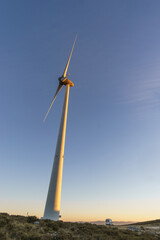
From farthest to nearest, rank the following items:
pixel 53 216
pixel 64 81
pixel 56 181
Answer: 1. pixel 64 81
2. pixel 56 181
3. pixel 53 216

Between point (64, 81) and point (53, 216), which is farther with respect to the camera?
point (64, 81)

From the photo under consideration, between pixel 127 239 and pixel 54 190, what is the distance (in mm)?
17227

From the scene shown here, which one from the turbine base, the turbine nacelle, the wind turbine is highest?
the turbine nacelle

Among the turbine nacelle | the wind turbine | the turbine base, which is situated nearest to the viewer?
the turbine base

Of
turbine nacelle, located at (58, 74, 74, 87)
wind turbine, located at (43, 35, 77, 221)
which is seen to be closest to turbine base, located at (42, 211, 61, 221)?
wind turbine, located at (43, 35, 77, 221)

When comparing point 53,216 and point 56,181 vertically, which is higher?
point 56,181

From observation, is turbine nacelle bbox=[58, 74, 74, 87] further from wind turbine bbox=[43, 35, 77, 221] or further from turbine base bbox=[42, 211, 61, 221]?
turbine base bbox=[42, 211, 61, 221]

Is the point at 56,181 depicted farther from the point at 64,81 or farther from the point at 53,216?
the point at 64,81

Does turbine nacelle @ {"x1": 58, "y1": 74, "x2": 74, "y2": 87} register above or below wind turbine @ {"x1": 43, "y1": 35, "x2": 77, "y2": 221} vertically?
above

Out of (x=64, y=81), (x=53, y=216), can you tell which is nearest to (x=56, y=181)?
(x=53, y=216)

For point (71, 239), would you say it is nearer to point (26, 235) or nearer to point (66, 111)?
point (26, 235)

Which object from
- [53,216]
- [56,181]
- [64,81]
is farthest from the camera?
[64,81]

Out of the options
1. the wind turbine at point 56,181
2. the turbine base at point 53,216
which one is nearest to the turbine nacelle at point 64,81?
the wind turbine at point 56,181

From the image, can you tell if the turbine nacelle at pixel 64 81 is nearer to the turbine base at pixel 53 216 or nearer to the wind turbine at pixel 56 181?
the wind turbine at pixel 56 181
